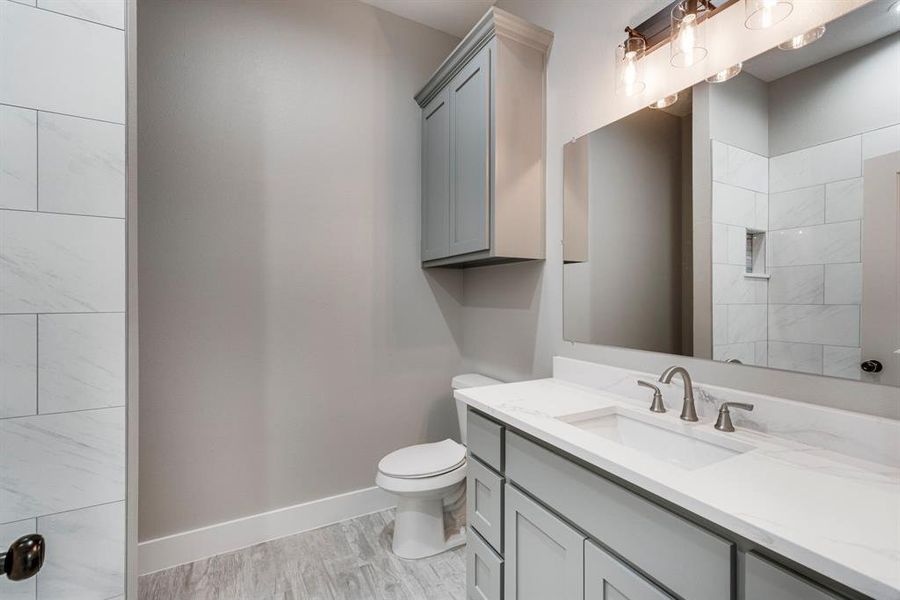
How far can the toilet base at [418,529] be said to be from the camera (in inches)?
72.0

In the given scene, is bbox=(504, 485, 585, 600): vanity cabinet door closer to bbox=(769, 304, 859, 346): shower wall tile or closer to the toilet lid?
the toilet lid

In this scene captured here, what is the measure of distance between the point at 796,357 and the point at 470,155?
1.41 metres

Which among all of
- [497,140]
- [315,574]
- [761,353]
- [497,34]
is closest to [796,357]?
[761,353]

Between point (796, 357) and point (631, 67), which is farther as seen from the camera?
point (631, 67)

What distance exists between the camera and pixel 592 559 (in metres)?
0.91

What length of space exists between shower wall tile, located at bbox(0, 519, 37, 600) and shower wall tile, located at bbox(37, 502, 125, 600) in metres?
0.01

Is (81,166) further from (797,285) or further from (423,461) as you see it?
(797,285)

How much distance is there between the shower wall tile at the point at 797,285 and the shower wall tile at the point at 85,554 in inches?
70.8

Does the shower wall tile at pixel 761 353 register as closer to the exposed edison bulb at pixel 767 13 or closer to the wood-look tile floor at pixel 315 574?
the exposed edison bulb at pixel 767 13

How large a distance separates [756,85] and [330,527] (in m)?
2.52

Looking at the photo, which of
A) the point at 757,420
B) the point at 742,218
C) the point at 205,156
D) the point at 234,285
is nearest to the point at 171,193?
the point at 205,156

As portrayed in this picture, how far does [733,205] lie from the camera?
114 cm

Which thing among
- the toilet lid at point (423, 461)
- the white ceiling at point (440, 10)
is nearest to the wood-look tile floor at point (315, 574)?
the toilet lid at point (423, 461)

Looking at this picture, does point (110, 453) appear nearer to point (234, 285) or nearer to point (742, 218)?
point (234, 285)
